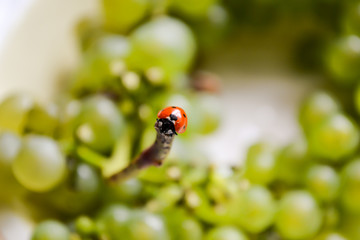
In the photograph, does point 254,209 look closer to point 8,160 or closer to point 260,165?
point 260,165

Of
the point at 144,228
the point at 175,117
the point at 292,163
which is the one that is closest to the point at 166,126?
the point at 175,117

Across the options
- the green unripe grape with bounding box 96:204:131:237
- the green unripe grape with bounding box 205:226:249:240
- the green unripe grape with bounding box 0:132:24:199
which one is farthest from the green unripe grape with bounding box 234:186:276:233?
the green unripe grape with bounding box 0:132:24:199

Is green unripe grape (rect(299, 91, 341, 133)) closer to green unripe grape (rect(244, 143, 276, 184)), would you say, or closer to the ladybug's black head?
green unripe grape (rect(244, 143, 276, 184))

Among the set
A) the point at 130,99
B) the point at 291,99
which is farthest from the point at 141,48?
the point at 291,99

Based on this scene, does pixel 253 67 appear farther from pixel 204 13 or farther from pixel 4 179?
pixel 4 179

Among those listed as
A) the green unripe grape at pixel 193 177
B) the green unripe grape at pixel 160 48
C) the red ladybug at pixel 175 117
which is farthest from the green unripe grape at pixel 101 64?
the red ladybug at pixel 175 117
